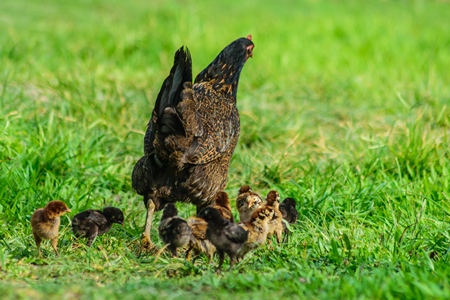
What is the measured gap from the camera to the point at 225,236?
423 cm

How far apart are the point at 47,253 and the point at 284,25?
7.81 meters

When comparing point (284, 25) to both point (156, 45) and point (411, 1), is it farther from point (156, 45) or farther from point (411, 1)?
point (411, 1)

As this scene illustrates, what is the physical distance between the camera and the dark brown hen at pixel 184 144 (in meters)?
4.84

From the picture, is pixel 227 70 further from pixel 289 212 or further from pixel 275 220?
pixel 275 220

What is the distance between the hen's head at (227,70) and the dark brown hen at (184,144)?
7.0 inches

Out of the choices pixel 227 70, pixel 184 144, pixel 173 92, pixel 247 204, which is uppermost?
pixel 227 70

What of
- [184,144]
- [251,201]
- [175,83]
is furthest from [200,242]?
[175,83]

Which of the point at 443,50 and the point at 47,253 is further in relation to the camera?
the point at 443,50

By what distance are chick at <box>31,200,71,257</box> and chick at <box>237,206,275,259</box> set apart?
1.16 metres

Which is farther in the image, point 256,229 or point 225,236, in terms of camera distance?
point 256,229

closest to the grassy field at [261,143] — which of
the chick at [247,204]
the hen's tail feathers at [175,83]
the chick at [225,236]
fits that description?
the chick at [225,236]

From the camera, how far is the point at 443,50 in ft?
35.7

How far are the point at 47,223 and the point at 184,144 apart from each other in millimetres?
1056

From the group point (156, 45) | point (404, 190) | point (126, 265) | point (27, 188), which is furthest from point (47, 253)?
point (156, 45)
